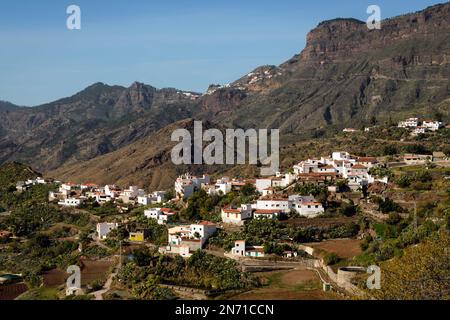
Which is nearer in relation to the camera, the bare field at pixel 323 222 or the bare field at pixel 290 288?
the bare field at pixel 290 288

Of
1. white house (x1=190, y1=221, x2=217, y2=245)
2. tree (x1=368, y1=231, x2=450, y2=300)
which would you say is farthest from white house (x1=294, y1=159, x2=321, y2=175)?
tree (x1=368, y1=231, x2=450, y2=300)

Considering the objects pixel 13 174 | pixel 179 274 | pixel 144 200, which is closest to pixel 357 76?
pixel 13 174

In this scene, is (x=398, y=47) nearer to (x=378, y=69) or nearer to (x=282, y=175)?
(x=378, y=69)

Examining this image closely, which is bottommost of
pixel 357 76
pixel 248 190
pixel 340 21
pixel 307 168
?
pixel 248 190

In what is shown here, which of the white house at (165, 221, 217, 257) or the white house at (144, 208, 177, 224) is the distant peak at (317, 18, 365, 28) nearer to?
the white house at (144, 208, 177, 224)

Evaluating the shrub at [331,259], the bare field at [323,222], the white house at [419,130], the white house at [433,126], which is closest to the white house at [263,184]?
the bare field at [323,222]

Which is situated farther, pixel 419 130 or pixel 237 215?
pixel 419 130

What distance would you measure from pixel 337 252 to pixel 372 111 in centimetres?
12036

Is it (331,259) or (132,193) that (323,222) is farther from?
(132,193)

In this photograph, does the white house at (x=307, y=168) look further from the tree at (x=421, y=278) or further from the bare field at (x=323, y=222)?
the tree at (x=421, y=278)

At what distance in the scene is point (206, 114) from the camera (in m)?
193

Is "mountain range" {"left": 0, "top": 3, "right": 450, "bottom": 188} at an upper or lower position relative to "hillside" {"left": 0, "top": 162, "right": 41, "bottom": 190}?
upper
